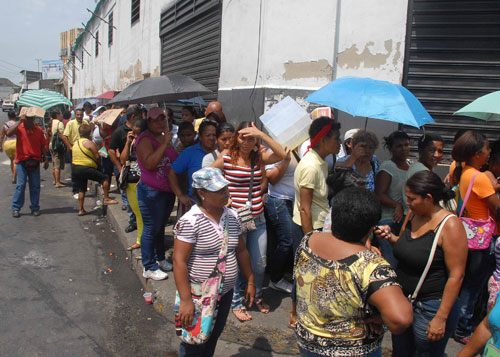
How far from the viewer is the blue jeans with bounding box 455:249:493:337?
3.42 meters

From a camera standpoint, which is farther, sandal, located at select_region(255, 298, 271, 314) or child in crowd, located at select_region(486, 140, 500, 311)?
sandal, located at select_region(255, 298, 271, 314)

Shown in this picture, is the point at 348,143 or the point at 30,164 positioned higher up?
the point at 348,143

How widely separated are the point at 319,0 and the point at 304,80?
1000 mm

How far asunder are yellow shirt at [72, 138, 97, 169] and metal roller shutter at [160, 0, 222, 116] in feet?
8.04

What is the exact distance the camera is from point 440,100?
16.3 feet

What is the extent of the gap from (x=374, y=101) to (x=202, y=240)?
1.79 m

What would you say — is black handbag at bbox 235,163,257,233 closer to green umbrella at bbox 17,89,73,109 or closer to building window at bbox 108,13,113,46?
green umbrella at bbox 17,89,73,109

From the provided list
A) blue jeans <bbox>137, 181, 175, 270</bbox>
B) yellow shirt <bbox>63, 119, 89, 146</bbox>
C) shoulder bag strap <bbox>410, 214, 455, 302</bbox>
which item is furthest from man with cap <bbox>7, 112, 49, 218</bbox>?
shoulder bag strap <bbox>410, 214, 455, 302</bbox>

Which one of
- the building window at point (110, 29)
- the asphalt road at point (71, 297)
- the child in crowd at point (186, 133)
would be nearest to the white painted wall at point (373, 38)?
the child in crowd at point (186, 133)

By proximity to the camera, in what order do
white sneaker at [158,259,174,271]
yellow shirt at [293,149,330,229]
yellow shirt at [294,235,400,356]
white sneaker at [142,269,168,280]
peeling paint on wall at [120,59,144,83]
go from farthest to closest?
peeling paint on wall at [120,59,144,83]
white sneaker at [158,259,174,271]
white sneaker at [142,269,168,280]
yellow shirt at [293,149,330,229]
yellow shirt at [294,235,400,356]

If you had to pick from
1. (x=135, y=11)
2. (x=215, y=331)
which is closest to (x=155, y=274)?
(x=215, y=331)

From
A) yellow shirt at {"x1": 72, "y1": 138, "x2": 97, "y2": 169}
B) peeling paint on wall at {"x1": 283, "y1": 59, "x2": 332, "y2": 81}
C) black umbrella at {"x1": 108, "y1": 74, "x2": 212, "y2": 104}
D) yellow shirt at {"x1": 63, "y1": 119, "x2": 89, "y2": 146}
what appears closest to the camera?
black umbrella at {"x1": 108, "y1": 74, "x2": 212, "y2": 104}

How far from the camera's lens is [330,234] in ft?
6.38

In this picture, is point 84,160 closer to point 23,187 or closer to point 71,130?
point 23,187
